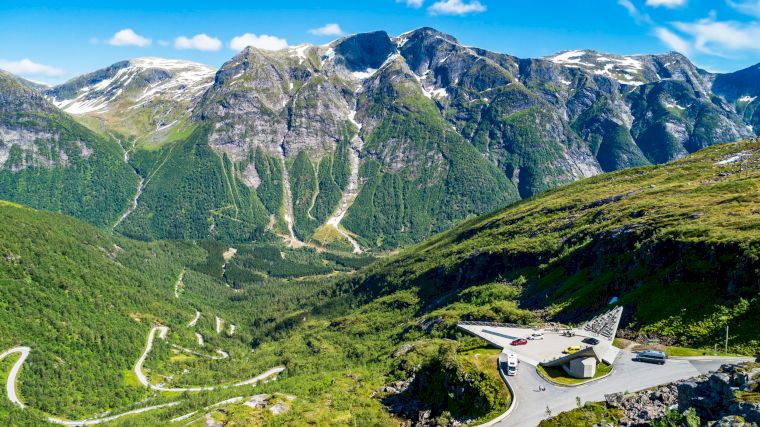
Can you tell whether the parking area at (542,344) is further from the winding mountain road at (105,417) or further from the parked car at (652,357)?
the winding mountain road at (105,417)

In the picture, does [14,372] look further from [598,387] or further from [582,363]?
[598,387]

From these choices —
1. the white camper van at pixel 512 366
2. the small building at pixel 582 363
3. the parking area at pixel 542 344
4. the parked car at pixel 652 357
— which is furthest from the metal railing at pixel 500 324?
the small building at pixel 582 363

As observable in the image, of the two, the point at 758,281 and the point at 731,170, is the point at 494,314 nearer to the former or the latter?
the point at 758,281

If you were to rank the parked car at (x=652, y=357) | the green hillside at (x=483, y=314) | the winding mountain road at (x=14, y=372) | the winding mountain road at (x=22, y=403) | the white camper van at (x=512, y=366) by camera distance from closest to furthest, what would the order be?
the parked car at (x=652, y=357)
the white camper van at (x=512, y=366)
the green hillside at (x=483, y=314)
the winding mountain road at (x=22, y=403)
the winding mountain road at (x=14, y=372)

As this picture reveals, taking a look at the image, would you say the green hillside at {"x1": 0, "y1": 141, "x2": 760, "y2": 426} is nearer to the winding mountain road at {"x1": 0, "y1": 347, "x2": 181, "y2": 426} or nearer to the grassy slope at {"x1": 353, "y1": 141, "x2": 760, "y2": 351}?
the grassy slope at {"x1": 353, "y1": 141, "x2": 760, "y2": 351}

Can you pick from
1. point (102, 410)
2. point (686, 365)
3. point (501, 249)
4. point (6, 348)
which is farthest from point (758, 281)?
point (6, 348)

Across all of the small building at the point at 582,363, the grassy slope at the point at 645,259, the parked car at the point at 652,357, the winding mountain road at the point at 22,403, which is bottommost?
the winding mountain road at the point at 22,403
